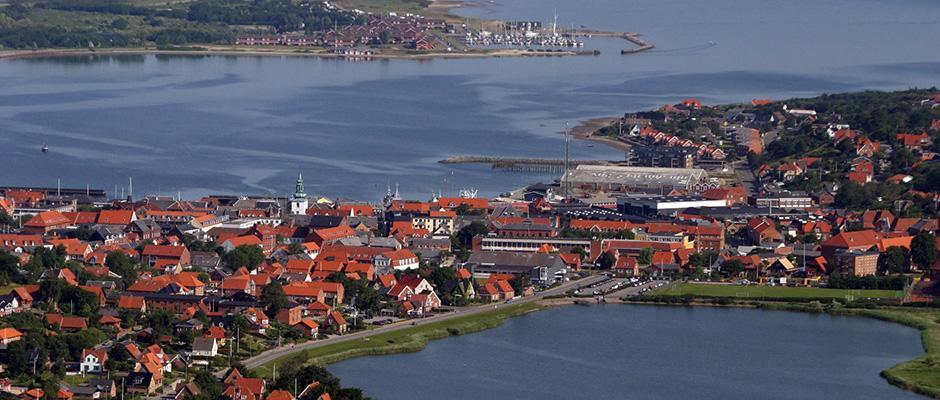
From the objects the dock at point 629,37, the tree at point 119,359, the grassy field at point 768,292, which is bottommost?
the grassy field at point 768,292

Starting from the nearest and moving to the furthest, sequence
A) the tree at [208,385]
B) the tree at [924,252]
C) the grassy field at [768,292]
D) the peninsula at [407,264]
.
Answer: the tree at [208,385] → the peninsula at [407,264] → the grassy field at [768,292] → the tree at [924,252]

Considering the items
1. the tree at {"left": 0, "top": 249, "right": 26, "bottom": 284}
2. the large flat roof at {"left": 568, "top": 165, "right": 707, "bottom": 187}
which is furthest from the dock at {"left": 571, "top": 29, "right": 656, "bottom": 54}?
the tree at {"left": 0, "top": 249, "right": 26, "bottom": 284}

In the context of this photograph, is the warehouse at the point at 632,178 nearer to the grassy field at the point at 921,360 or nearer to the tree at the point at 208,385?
the grassy field at the point at 921,360

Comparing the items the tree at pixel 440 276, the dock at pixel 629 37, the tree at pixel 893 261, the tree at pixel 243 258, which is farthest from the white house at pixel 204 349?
the dock at pixel 629 37

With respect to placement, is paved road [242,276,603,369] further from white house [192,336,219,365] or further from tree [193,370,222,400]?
tree [193,370,222,400]

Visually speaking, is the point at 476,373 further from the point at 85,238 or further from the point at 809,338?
the point at 85,238

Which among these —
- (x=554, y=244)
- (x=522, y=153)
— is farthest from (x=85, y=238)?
(x=522, y=153)

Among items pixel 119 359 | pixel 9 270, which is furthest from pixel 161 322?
pixel 9 270
